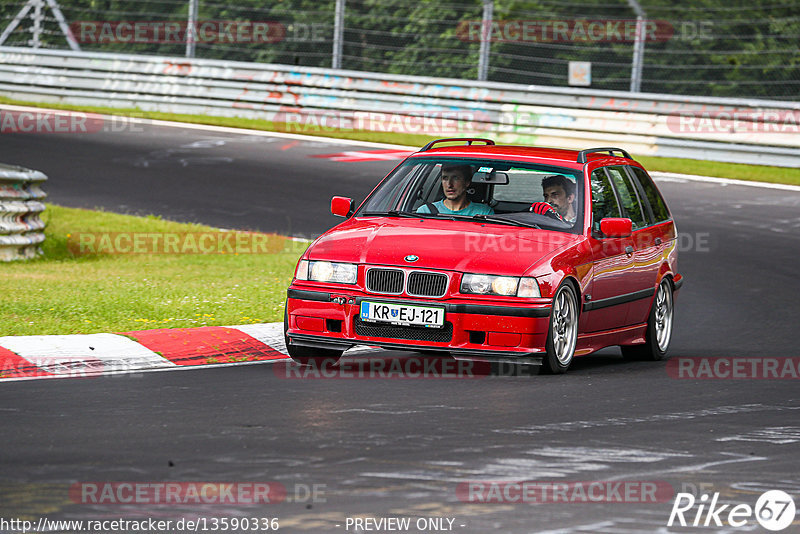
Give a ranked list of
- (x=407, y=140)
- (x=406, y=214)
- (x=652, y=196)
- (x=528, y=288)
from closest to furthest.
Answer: (x=528, y=288), (x=406, y=214), (x=652, y=196), (x=407, y=140)

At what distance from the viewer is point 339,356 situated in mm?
9422

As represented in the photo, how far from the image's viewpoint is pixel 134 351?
30.6 feet

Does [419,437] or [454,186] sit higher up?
[454,186]

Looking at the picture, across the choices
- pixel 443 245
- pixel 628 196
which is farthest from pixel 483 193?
pixel 443 245

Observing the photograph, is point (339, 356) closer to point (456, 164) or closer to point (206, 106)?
point (456, 164)

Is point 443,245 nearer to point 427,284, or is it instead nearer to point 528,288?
point 427,284

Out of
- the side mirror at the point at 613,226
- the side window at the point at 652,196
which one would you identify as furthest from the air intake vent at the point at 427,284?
the side window at the point at 652,196

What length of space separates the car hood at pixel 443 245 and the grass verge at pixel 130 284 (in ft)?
5.78

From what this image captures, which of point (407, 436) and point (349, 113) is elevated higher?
point (349, 113)

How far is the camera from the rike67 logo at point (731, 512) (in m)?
5.40

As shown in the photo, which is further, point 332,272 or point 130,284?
point 130,284

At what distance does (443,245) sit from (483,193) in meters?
1.29

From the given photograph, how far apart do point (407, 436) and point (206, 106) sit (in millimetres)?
20056

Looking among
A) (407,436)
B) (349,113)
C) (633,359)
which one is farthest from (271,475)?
(349,113)
